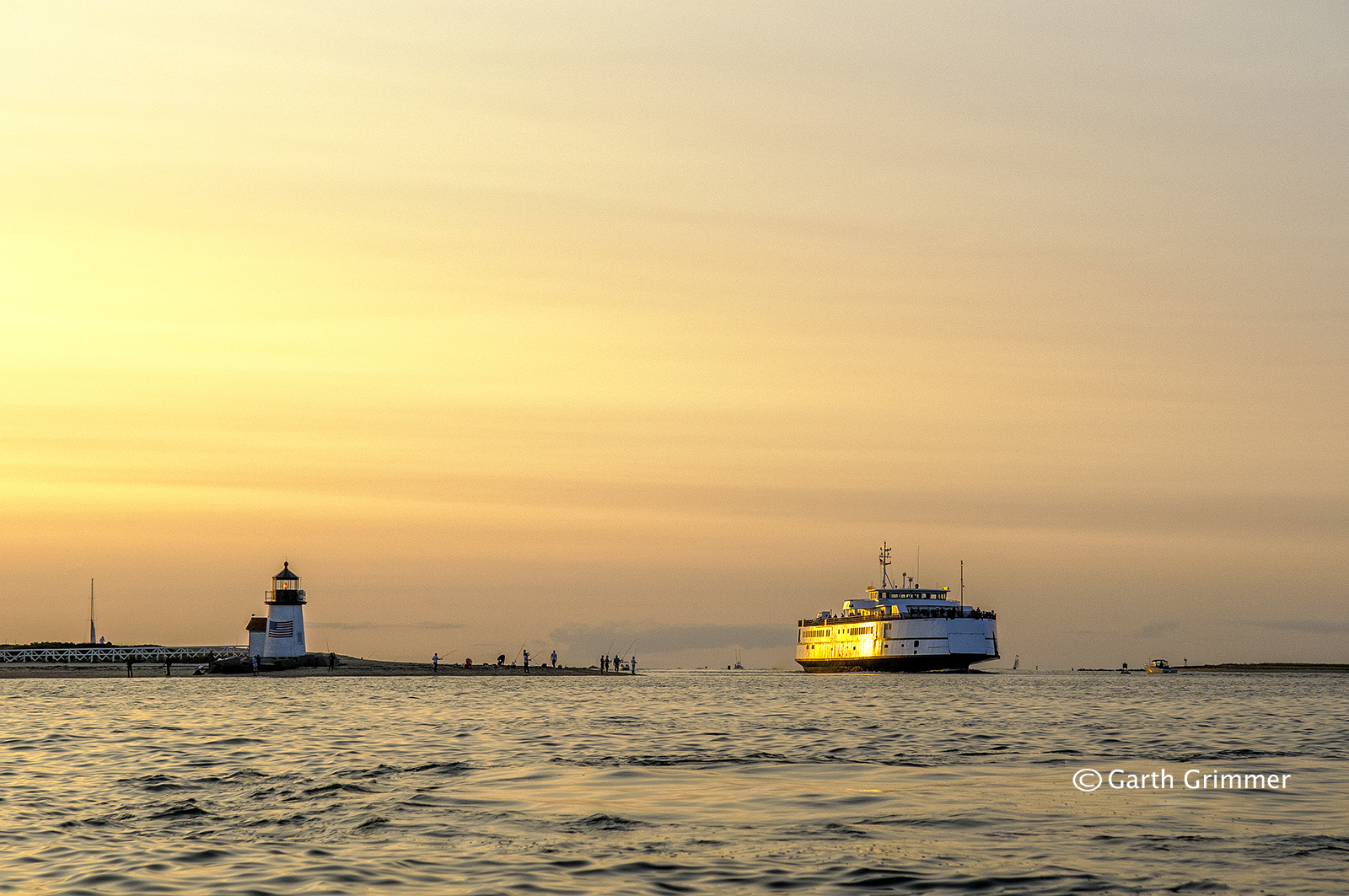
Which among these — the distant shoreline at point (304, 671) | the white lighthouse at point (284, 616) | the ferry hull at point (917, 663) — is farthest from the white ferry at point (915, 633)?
the white lighthouse at point (284, 616)

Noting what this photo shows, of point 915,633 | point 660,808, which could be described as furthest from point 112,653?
point 660,808

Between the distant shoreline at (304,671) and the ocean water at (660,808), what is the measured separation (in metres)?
69.6

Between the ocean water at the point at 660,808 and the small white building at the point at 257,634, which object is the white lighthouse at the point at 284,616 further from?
Answer: the ocean water at the point at 660,808

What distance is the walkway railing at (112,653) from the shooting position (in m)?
126

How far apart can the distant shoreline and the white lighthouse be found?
2324mm

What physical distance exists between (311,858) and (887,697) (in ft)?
208

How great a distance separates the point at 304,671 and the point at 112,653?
2586 centimetres

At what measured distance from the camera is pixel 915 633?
157m

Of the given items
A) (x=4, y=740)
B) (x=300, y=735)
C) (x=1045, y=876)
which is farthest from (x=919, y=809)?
(x=4, y=740)

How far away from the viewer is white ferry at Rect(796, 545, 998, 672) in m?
156

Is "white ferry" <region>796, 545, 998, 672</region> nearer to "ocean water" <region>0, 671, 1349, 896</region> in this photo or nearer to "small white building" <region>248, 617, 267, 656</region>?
"small white building" <region>248, 617, 267, 656</region>

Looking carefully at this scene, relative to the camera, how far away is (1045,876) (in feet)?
56.1

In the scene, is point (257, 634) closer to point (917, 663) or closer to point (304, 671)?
point (304, 671)

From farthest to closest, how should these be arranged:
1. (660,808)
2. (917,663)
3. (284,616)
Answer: (917,663)
(284,616)
(660,808)
